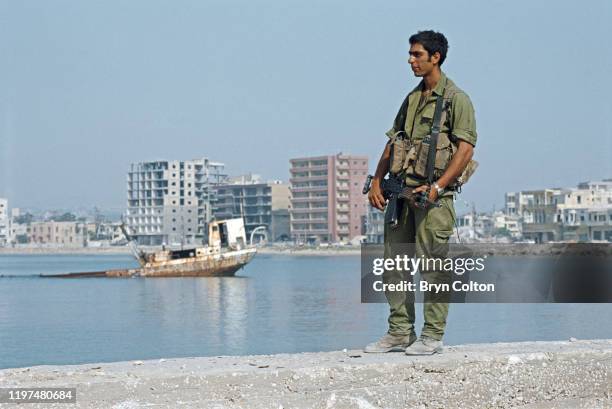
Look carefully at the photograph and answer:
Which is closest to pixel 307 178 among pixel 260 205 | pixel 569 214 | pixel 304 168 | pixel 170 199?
pixel 304 168

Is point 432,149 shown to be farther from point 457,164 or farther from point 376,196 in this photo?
point 376,196

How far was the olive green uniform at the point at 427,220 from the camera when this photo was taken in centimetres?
522

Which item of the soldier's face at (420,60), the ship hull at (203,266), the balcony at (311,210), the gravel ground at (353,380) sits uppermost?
the balcony at (311,210)

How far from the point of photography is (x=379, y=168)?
18.1 ft

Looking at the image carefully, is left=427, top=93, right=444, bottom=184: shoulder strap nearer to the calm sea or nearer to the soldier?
the soldier

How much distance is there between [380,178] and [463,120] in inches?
20.3

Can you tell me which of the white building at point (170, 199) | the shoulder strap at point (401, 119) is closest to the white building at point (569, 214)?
the white building at point (170, 199)

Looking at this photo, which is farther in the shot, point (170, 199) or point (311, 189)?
point (170, 199)

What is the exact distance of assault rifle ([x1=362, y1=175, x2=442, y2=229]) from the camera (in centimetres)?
519

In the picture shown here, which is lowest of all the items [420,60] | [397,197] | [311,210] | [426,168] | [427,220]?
[427,220]

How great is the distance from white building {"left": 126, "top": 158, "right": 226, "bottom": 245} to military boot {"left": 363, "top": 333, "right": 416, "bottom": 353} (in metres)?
165

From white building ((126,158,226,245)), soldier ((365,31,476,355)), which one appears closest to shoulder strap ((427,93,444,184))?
soldier ((365,31,476,355))

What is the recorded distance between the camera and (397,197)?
533 cm

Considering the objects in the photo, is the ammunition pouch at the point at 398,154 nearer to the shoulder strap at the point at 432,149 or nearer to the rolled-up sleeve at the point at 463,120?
the shoulder strap at the point at 432,149
